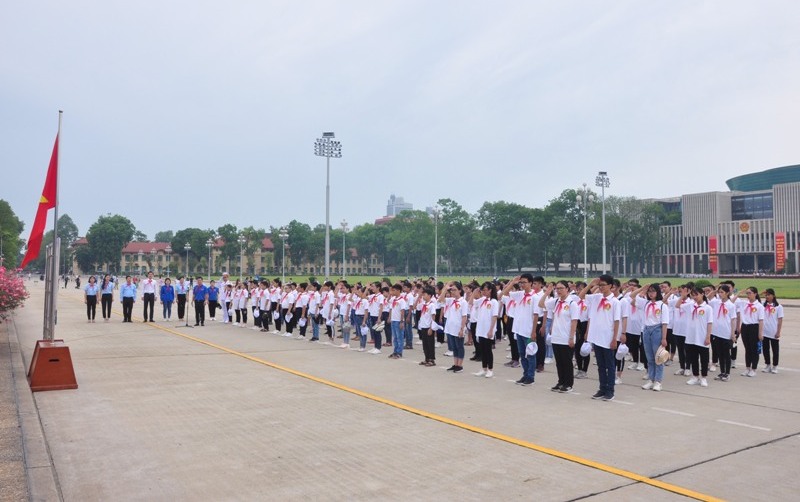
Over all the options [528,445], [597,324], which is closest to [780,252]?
[597,324]

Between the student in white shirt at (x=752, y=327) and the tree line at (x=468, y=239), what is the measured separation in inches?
2823

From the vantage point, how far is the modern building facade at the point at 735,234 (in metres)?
93.2

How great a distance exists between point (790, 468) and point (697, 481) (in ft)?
3.62

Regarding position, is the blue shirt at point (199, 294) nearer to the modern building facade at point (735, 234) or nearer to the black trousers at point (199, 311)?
the black trousers at point (199, 311)

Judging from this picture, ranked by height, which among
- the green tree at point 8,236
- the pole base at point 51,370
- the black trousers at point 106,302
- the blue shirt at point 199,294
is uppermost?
the green tree at point 8,236

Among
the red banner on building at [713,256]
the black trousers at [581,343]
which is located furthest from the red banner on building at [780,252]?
the black trousers at [581,343]

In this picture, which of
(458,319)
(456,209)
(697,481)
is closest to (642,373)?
(458,319)

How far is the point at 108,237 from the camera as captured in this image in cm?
12531

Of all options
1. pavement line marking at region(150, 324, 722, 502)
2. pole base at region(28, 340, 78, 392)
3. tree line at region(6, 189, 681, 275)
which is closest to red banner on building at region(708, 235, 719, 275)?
tree line at region(6, 189, 681, 275)

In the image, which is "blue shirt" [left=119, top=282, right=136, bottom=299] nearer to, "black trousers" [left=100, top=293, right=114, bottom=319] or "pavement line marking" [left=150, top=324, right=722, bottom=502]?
"black trousers" [left=100, top=293, right=114, bottom=319]

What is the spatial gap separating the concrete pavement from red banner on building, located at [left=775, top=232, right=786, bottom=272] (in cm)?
9359

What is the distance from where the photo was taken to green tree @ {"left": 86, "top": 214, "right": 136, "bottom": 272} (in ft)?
409

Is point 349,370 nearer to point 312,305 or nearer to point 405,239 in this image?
point 312,305

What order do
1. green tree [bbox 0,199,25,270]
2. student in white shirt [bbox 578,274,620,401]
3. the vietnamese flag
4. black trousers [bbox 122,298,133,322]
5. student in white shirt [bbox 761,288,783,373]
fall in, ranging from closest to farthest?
student in white shirt [bbox 578,274,620,401], student in white shirt [bbox 761,288,783,373], the vietnamese flag, black trousers [bbox 122,298,133,322], green tree [bbox 0,199,25,270]
